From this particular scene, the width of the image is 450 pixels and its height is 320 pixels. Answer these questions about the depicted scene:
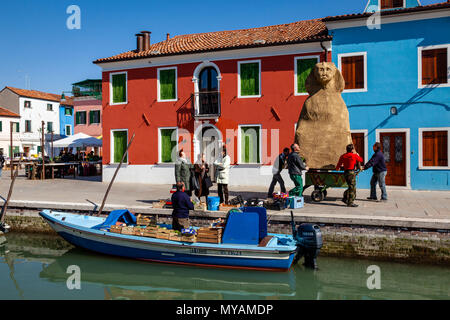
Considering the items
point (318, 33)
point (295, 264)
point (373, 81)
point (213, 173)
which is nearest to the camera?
point (295, 264)

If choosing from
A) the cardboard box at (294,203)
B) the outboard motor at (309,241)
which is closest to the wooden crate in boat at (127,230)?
the outboard motor at (309,241)

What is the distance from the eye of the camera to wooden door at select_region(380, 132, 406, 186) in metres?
15.6

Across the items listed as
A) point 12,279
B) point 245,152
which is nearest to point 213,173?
point 245,152

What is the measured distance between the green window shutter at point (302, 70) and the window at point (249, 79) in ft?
5.62

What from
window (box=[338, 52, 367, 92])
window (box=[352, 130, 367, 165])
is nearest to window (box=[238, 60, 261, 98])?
window (box=[338, 52, 367, 92])

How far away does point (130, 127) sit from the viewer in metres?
19.8

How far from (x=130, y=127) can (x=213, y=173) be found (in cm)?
485

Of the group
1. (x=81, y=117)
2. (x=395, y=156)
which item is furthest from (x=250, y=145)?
(x=81, y=117)

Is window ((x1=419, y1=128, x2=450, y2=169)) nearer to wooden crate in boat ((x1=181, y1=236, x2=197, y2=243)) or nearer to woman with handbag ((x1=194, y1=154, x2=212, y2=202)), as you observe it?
woman with handbag ((x1=194, y1=154, x2=212, y2=202))

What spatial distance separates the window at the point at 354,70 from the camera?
16.0 meters

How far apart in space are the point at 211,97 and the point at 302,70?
13.8 feet

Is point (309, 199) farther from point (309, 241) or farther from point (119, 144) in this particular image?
point (119, 144)

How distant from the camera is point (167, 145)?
753 inches

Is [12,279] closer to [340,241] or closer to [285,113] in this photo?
[340,241]
